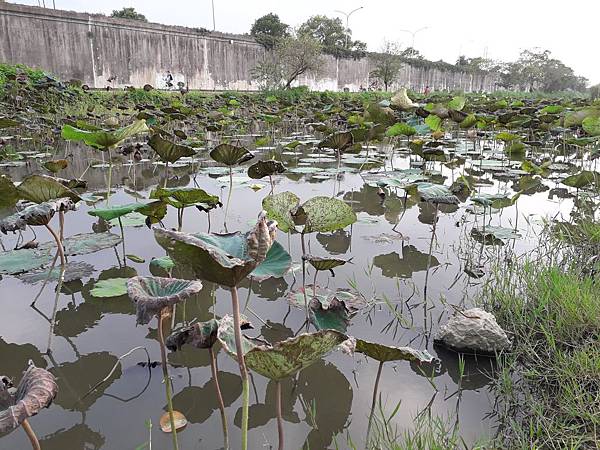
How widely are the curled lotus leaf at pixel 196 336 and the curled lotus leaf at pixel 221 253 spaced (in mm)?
211

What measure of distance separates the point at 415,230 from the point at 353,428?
5.66 feet

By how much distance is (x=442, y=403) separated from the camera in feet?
3.90

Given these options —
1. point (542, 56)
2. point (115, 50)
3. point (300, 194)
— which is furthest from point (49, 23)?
point (542, 56)

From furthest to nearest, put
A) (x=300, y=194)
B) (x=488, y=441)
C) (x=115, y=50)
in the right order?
(x=115, y=50) < (x=300, y=194) < (x=488, y=441)

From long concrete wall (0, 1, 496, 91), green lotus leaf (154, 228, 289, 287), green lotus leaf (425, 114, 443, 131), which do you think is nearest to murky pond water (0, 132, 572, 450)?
green lotus leaf (154, 228, 289, 287)

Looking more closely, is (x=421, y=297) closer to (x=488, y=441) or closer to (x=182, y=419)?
(x=488, y=441)

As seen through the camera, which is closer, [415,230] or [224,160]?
[224,160]

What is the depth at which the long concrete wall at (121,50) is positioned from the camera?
41.8 ft

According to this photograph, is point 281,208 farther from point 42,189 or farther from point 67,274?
point 67,274

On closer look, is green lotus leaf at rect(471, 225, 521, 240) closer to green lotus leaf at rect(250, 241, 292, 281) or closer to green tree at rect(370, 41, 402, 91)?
green lotus leaf at rect(250, 241, 292, 281)

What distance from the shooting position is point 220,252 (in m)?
0.66

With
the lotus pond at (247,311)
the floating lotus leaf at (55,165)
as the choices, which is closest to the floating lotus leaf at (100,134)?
the lotus pond at (247,311)

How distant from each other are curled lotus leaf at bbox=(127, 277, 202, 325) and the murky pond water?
452 mm

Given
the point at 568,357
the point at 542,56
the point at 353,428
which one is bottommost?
the point at 353,428
